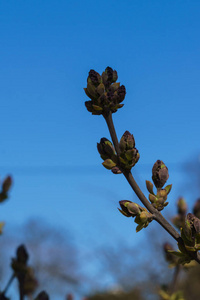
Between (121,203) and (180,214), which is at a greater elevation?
(180,214)

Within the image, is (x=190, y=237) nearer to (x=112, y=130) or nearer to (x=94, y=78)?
(x=112, y=130)

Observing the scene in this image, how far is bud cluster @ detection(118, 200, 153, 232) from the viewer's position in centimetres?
163

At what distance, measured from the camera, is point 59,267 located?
24.8m

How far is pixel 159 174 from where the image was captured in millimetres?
1783

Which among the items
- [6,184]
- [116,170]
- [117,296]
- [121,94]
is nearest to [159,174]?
[116,170]

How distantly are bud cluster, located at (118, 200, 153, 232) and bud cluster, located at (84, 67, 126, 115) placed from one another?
Result: 0.33m

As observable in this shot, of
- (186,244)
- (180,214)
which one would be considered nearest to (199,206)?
(180,214)

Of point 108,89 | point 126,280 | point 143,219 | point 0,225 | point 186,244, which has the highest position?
point 126,280

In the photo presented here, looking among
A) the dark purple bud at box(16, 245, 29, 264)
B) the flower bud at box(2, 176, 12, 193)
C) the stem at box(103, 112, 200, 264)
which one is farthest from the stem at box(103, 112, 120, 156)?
the flower bud at box(2, 176, 12, 193)

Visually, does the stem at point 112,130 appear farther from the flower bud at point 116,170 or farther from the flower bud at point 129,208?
the flower bud at point 129,208

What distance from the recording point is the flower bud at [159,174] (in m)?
1.78

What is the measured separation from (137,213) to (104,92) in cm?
45

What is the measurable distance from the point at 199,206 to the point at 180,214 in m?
0.39

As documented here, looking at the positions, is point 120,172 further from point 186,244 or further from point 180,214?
point 180,214
